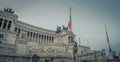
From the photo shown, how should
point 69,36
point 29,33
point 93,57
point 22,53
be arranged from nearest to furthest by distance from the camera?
point 22,53 → point 93,57 → point 69,36 → point 29,33

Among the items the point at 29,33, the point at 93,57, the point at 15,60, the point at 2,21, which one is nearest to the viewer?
the point at 15,60

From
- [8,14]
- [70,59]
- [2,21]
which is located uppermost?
[8,14]

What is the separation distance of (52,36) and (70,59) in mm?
38639

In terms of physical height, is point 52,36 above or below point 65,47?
above

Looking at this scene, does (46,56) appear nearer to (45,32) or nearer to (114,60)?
(114,60)

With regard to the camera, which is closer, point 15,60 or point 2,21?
point 15,60

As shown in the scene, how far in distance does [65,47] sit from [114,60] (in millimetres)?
18127

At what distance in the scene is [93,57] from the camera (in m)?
35.9

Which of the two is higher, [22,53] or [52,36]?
Answer: [52,36]

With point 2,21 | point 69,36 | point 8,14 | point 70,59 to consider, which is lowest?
point 70,59

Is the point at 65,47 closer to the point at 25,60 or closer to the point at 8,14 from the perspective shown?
the point at 25,60

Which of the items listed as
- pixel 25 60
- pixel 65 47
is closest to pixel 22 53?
pixel 25 60

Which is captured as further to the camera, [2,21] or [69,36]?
[69,36]

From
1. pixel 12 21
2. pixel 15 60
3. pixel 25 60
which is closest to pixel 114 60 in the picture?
pixel 25 60
